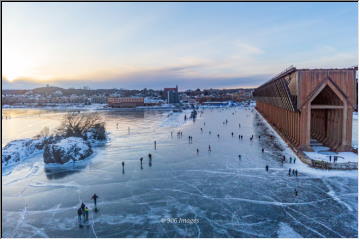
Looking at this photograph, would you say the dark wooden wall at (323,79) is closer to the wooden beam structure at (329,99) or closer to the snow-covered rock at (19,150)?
the wooden beam structure at (329,99)

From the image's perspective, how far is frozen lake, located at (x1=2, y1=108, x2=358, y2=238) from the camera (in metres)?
15.1

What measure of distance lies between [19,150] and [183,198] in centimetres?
2268

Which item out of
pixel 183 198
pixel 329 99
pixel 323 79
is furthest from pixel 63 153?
pixel 329 99

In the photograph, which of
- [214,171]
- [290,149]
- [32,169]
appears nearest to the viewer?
[214,171]

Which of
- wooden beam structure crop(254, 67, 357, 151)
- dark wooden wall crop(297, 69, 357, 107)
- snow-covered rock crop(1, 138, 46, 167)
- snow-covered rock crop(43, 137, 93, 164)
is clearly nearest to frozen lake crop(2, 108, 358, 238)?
snow-covered rock crop(43, 137, 93, 164)

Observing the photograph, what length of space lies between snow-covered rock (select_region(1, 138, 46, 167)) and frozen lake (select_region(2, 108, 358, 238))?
1.42 m

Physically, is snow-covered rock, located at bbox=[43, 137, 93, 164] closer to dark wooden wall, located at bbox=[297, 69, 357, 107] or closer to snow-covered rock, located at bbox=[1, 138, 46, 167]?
snow-covered rock, located at bbox=[1, 138, 46, 167]

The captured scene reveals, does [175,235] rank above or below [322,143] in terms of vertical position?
below

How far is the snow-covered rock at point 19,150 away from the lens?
2980cm

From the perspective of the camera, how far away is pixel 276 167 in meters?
26.8

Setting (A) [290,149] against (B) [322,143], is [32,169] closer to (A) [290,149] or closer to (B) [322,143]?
(A) [290,149]

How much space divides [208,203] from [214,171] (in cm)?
758

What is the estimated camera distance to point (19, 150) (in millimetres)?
32188

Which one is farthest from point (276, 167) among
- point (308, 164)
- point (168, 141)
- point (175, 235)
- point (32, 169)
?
point (32, 169)
